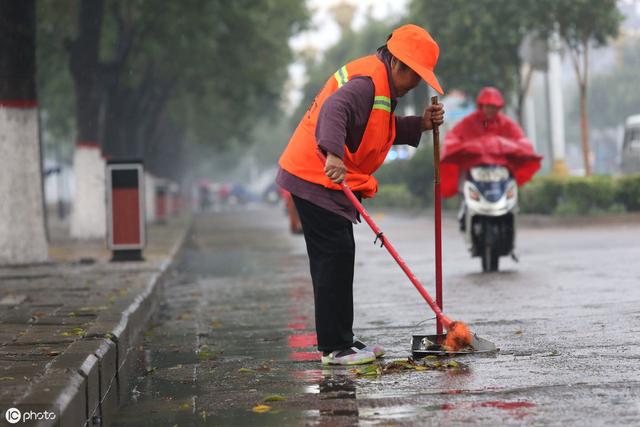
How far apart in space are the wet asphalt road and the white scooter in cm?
30

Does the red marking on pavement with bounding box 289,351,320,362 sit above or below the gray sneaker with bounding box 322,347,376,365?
below

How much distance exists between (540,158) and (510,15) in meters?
Answer: 18.1

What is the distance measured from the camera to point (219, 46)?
34.4 meters

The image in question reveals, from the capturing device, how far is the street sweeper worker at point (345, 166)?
21.5 feet

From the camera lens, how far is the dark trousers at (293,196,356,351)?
6688 mm

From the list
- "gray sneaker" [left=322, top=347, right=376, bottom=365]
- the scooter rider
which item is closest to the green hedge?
the scooter rider

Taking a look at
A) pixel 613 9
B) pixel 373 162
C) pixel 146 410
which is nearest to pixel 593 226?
pixel 613 9

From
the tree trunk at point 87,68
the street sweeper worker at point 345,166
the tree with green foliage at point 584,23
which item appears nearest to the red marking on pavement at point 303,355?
→ the street sweeper worker at point 345,166

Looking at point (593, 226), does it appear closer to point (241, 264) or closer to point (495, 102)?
point (241, 264)

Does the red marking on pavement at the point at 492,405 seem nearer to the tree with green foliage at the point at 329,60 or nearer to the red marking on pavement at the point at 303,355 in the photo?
the red marking on pavement at the point at 303,355

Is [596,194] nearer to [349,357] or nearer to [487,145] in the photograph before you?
[487,145]

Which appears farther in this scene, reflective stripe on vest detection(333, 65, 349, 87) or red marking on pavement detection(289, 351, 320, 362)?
red marking on pavement detection(289, 351, 320, 362)

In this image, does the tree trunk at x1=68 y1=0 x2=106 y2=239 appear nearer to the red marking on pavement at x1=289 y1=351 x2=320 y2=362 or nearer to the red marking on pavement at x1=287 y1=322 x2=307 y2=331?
the red marking on pavement at x1=287 y1=322 x2=307 y2=331

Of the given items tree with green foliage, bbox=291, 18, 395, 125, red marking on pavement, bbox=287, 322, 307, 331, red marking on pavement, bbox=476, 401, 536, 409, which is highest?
tree with green foliage, bbox=291, 18, 395, 125
